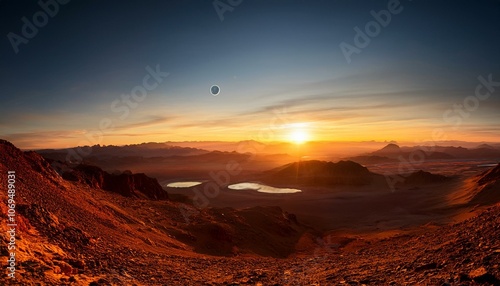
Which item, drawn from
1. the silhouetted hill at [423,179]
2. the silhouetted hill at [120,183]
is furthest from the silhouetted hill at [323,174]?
the silhouetted hill at [120,183]

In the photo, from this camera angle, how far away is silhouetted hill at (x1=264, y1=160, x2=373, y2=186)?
102312mm

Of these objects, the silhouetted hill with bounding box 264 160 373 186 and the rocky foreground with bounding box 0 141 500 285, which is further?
the silhouetted hill with bounding box 264 160 373 186

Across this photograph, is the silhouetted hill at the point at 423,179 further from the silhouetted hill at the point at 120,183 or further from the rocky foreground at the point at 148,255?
the rocky foreground at the point at 148,255

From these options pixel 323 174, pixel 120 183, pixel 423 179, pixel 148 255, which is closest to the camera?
pixel 148 255

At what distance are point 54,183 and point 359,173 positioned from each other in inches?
4224

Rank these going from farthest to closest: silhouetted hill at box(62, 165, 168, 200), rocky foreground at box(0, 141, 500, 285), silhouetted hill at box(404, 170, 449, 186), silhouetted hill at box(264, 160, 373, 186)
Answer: silhouetted hill at box(264, 160, 373, 186) → silhouetted hill at box(404, 170, 449, 186) → silhouetted hill at box(62, 165, 168, 200) → rocky foreground at box(0, 141, 500, 285)

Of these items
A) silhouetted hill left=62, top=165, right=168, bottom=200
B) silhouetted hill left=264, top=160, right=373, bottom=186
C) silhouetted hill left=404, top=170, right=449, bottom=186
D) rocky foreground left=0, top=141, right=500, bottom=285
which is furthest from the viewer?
silhouetted hill left=264, top=160, right=373, bottom=186

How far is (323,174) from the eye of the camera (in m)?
113

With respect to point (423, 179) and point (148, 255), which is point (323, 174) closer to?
point (423, 179)

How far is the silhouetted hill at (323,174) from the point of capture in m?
102

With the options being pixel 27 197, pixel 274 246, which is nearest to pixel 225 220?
pixel 274 246

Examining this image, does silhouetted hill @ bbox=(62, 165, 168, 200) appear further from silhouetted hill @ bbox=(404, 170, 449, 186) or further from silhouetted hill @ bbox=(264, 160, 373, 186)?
silhouetted hill @ bbox=(404, 170, 449, 186)

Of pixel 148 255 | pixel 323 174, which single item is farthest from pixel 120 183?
pixel 323 174

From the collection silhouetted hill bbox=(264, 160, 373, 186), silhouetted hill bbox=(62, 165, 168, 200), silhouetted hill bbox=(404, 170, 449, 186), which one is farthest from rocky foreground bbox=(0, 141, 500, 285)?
silhouetted hill bbox=(404, 170, 449, 186)
